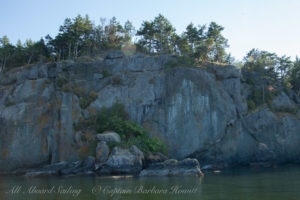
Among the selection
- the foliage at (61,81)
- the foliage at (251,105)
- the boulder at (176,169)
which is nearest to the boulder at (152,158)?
the boulder at (176,169)

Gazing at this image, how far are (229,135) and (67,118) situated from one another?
2049cm

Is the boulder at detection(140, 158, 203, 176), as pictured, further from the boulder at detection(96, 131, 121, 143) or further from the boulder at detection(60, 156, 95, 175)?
the boulder at detection(60, 156, 95, 175)

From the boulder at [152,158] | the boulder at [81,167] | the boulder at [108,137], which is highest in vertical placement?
the boulder at [108,137]

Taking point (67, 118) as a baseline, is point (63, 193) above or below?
below

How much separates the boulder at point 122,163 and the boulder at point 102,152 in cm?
98

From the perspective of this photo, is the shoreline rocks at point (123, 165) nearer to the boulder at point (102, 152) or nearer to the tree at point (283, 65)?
the boulder at point (102, 152)

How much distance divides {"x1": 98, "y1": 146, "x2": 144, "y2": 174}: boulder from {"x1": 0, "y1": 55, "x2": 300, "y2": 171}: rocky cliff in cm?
664

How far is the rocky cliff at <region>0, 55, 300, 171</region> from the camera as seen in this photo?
3628 centimetres

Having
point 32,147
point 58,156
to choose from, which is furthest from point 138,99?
point 32,147

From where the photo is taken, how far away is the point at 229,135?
1464 inches

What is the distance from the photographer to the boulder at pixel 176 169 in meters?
27.5

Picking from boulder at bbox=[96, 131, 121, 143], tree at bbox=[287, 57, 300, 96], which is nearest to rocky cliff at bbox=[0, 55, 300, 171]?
boulder at bbox=[96, 131, 121, 143]

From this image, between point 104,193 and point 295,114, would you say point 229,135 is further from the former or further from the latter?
point 104,193

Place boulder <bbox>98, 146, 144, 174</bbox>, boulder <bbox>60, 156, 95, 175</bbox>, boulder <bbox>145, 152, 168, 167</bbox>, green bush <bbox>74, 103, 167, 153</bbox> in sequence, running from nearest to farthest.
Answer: boulder <bbox>98, 146, 144, 174</bbox>, boulder <bbox>60, 156, 95, 175</bbox>, boulder <bbox>145, 152, 168, 167</bbox>, green bush <bbox>74, 103, 167, 153</bbox>
